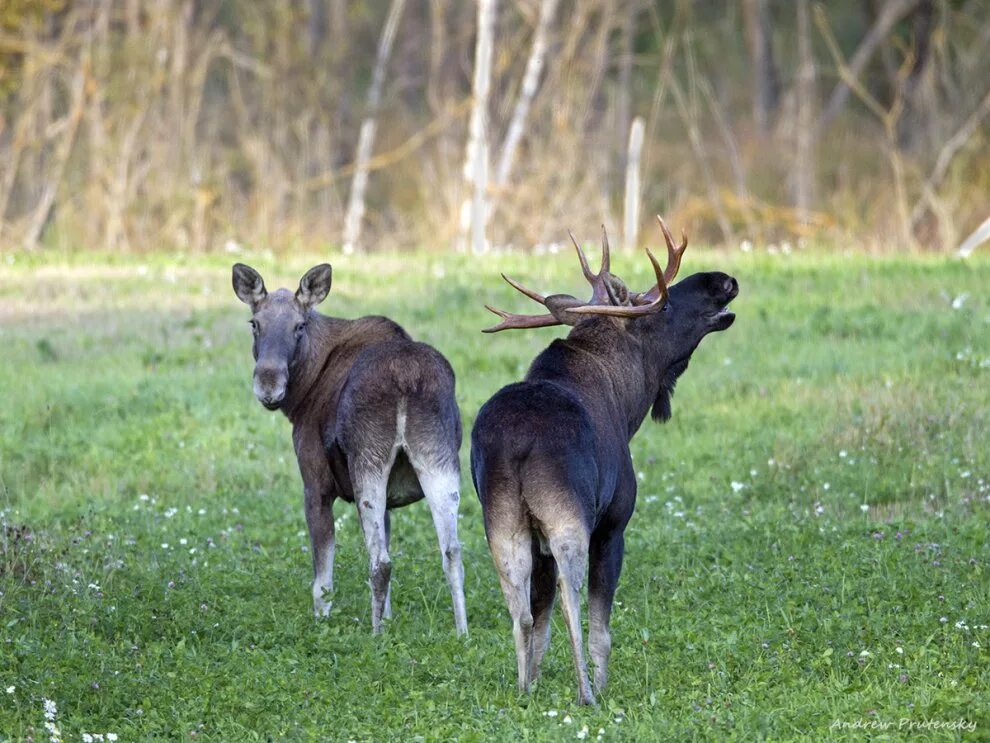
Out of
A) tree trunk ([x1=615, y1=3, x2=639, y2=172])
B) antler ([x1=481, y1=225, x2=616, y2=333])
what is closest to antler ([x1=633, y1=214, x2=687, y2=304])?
antler ([x1=481, y1=225, x2=616, y2=333])

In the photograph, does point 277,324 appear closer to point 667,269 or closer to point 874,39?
point 667,269

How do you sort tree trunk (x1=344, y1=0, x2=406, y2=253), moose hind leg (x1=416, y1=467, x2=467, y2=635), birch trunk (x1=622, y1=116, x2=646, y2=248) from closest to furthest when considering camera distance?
moose hind leg (x1=416, y1=467, x2=467, y2=635), birch trunk (x1=622, y1=116, x2=646, y2=248), tree trunk (x1=344, y1=0, x2=406, y2=253)

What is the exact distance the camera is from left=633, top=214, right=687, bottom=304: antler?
758cm

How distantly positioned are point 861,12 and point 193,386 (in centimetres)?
2922

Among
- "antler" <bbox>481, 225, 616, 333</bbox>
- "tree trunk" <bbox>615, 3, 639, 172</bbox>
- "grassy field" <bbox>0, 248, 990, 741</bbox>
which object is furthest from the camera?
"tree trunk" <bbox>615, 3, 639, 172</bbox>

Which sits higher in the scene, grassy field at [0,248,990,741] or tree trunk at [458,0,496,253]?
tree trunk at [458,0,496,253]

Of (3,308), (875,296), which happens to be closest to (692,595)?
(875,296)

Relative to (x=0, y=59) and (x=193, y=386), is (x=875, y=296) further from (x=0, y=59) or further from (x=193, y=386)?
(x=0, y=59)

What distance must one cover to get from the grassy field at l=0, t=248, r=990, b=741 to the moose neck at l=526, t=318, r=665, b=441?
1218 millimetres

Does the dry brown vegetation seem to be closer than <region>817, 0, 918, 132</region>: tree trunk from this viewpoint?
Yes

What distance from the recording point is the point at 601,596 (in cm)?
708

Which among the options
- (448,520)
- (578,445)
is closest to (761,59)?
(448,520)

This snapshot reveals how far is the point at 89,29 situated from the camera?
23.2 m

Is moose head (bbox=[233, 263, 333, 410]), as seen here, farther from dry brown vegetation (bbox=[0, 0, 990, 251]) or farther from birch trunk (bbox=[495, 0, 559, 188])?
birch trunk (bbox=[495, 0, 559, 188])
